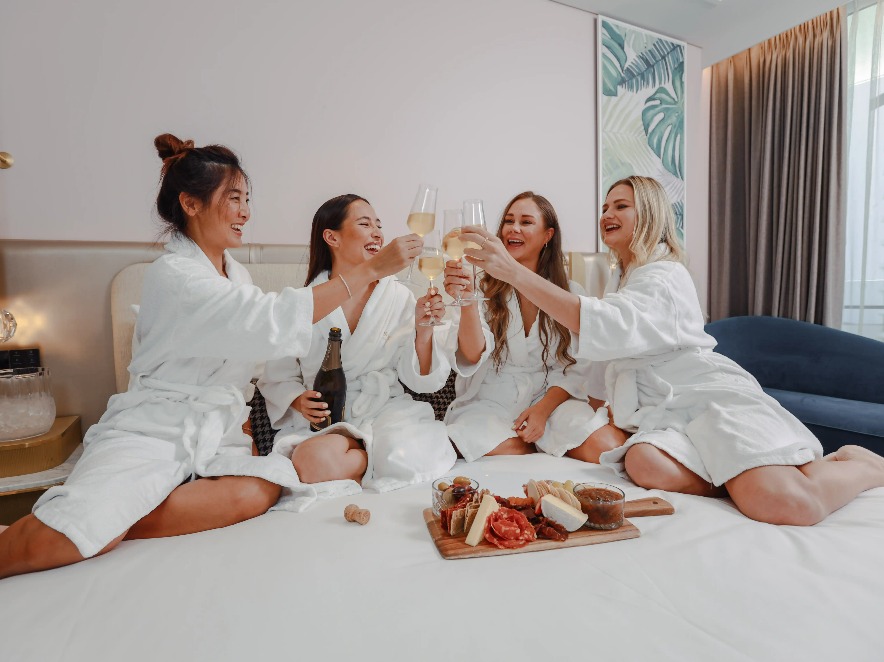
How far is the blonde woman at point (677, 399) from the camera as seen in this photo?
148cm

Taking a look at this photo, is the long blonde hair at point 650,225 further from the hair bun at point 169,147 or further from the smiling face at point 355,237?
the hair bun at point 169,147

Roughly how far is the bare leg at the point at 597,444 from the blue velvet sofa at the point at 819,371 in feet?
3.67

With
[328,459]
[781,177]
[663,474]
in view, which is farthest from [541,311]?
[781,177]

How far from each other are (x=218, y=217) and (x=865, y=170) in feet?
11.7

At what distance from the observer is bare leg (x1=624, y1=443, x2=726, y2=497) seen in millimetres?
1617

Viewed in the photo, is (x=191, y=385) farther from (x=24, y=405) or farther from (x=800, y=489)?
(x=800, y=489)

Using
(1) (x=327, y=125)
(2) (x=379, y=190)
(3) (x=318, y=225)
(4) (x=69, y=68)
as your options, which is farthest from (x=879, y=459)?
(4) (x=69, y=68)

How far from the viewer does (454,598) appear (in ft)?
3.41

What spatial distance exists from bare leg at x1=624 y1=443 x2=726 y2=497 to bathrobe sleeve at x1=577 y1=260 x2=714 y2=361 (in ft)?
1.06

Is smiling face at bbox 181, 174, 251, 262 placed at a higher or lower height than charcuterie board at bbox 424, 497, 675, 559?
higher

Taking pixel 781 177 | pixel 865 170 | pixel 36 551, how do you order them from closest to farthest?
pixel 36 551, pixel 865 170, pixel 781 177

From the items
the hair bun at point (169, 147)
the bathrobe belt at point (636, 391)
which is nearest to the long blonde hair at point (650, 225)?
the bathrobe belt at point (636, 391)

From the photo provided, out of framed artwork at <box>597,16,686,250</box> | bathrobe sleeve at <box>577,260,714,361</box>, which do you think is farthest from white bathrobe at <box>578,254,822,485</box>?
framed artwork at <box>597,16,686,250</box>

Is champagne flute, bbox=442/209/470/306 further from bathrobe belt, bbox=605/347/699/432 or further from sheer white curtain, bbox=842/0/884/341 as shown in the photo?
sheer white curtain, bbox=842/0/884/341
